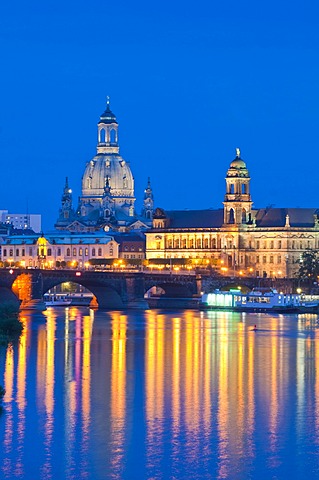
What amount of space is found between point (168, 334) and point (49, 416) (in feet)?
128

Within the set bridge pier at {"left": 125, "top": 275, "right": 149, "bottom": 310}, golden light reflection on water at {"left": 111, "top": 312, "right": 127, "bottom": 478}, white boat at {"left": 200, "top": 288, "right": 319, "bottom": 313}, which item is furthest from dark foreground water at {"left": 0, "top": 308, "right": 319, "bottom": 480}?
bridge pier at {"left": 125, "top": 275, "right": 149, "bottom": 310}

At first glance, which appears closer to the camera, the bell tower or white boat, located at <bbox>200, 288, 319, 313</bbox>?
white boat, located at <bbox>200, 288, 319, 313</bbox>

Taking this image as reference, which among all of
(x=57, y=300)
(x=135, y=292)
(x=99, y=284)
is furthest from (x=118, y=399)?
(x=57, y=300)

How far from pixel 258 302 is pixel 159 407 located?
75206 mm

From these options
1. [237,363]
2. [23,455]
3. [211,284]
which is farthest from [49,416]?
[211,284]

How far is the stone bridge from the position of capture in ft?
407

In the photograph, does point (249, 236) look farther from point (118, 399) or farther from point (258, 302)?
point (118, 399)

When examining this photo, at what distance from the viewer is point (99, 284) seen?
131000 mm

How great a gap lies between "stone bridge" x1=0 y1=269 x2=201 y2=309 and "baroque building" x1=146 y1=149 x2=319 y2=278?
37.3 metres

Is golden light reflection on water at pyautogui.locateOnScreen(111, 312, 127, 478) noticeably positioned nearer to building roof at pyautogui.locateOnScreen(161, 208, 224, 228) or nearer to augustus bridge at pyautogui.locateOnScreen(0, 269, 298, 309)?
augustus bridge at pyautogui.locateOnScreen(0, 269, 298, 309)

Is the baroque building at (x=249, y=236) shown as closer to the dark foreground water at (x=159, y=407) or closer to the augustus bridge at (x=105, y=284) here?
the augustus bridge at (x=105, y=284)

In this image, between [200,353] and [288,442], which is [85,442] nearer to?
[288,442]

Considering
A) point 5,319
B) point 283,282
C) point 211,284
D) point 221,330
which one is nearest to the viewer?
point 5,319

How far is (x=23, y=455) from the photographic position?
45.7 m
